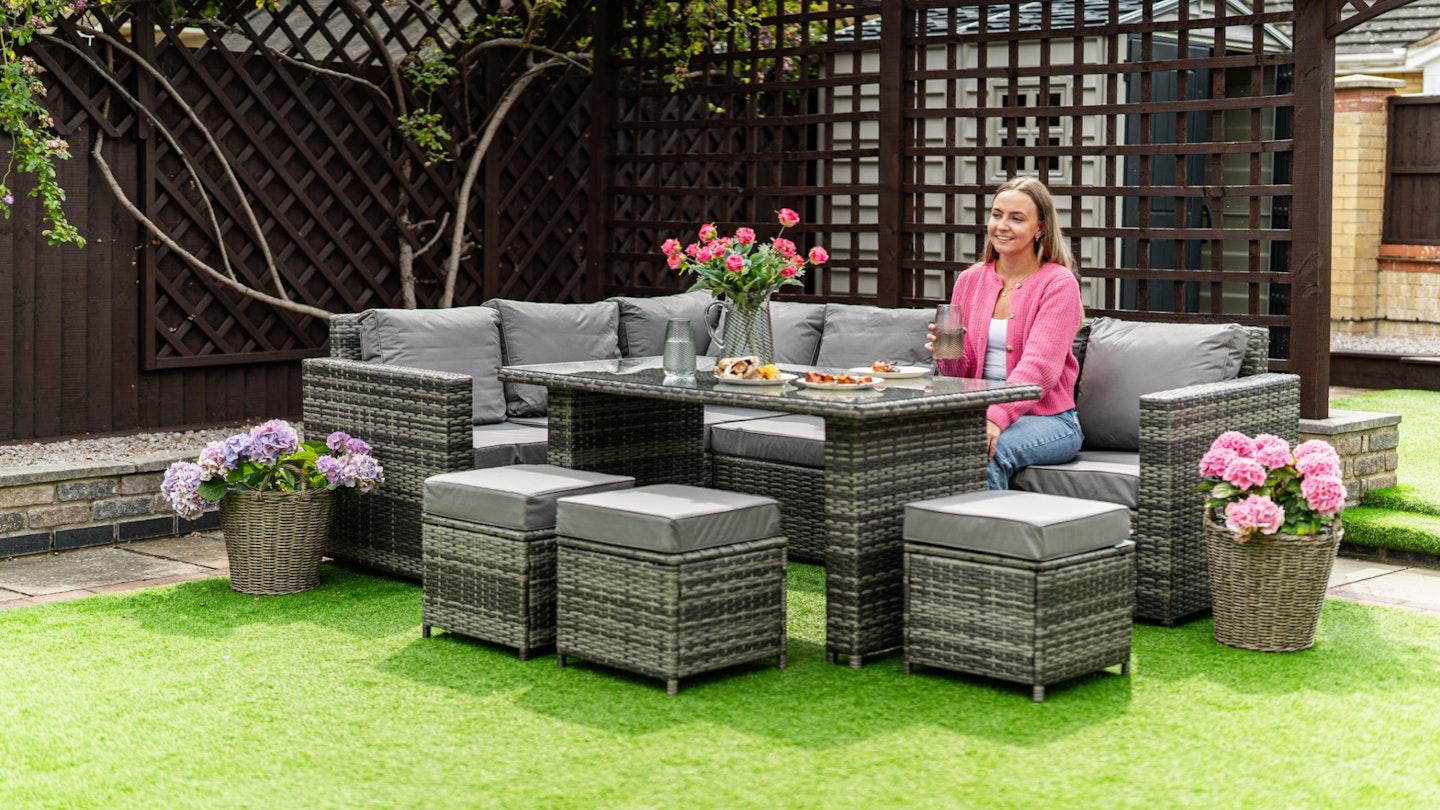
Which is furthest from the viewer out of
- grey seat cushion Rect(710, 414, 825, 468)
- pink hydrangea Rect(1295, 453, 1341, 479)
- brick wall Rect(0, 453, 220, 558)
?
brick wall Rect(0, 453, 220, 558)

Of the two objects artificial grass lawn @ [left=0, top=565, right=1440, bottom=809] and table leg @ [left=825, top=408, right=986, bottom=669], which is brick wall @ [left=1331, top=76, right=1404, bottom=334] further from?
table leg @ [left=825, top=408, right=986, bottom=669]

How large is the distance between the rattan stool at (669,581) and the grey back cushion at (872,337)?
167 cm

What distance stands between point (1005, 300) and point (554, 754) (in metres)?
2.21

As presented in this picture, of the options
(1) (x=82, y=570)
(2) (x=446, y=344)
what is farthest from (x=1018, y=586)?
(1) (x=82, y=570)

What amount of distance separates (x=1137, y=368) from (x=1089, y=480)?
515 millimetres

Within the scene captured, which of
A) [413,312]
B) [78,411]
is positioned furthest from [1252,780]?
[78,411]

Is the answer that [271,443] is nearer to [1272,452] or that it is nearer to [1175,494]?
[1175,494]

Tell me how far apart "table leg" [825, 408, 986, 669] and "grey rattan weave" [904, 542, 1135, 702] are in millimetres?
141

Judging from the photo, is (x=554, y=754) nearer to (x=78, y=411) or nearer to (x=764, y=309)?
(x=764, y=309)

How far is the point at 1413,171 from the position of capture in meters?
10.9

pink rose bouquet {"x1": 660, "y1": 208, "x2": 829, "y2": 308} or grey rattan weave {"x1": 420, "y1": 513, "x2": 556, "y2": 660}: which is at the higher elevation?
pink rose bouquet {"x1": 660, "y1": 208, "x2": 829, "y2": 308}

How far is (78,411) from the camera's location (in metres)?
6.17

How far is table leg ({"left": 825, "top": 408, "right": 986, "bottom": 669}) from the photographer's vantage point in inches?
154

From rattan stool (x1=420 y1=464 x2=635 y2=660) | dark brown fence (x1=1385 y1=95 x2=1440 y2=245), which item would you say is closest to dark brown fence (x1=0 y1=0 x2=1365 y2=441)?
rattan stool (x1=420 y1=464 x2=635 y2=660)
